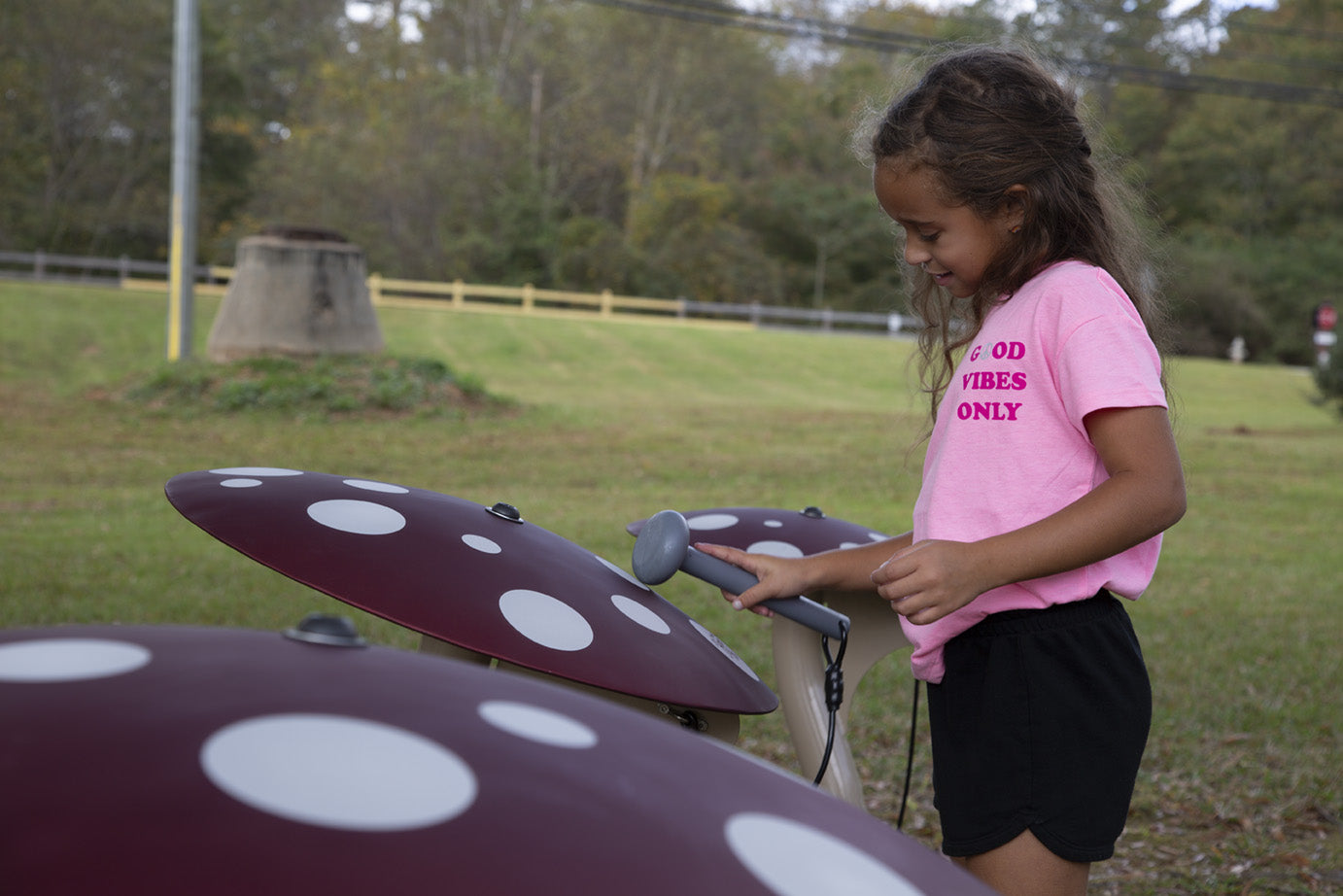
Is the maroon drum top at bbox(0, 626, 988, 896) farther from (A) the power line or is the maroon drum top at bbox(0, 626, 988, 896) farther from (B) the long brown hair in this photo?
(A) the power line

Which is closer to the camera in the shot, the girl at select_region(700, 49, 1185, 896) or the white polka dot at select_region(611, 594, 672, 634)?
the white polka dot at select_region(611, 594, 672, 634)

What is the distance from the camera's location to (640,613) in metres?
1.39

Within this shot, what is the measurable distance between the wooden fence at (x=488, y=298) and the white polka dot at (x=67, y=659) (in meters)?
23.6

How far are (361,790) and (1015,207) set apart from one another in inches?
53.8

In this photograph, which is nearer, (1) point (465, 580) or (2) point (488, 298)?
(1) point (465, 580)

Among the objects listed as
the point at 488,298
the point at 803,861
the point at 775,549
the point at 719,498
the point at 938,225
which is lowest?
the point at 719,498

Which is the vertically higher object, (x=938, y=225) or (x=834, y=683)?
(x=938, y=225)

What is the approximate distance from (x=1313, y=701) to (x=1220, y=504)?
548 cm

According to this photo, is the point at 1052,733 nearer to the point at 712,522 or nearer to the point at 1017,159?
the point at 712,522

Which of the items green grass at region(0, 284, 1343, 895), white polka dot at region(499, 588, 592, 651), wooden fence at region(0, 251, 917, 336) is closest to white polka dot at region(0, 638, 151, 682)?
white polka dot at region(499, 588, 592, 651)

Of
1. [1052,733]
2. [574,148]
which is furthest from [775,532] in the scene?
[574,148]

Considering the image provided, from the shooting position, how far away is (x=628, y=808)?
2.23 feet

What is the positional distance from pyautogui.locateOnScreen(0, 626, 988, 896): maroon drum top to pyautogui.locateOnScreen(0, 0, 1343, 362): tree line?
93.6 feet

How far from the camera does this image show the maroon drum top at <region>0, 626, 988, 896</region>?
59cm
